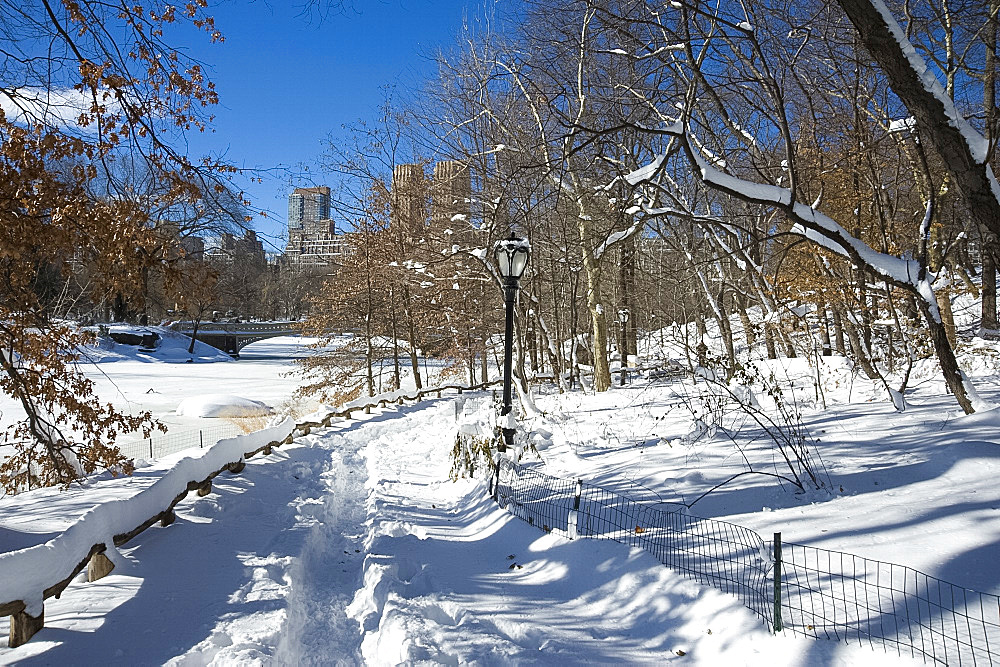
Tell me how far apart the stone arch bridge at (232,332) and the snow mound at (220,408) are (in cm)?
2761

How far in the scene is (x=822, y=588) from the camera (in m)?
3.73

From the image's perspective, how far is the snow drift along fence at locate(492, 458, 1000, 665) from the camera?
3105 mm

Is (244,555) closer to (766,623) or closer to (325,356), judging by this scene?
(766,623)

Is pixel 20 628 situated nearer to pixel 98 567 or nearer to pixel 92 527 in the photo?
pixel 92 527

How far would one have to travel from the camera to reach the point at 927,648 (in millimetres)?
3018

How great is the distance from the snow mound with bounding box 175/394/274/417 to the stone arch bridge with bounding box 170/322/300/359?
27606 millimetres

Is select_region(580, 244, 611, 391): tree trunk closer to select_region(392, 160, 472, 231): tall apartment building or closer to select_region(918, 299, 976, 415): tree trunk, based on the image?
select_region(392, 160, 472, 231): tall apartment building

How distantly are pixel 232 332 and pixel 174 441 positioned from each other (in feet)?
138

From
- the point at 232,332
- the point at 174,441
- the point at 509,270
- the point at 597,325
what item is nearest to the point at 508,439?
the point at 509,270

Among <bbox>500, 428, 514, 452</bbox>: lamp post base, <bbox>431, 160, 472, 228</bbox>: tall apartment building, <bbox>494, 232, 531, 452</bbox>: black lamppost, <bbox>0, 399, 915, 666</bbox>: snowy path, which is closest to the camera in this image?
<bbox>0, 399, 915, 666</bbox>: snowy path

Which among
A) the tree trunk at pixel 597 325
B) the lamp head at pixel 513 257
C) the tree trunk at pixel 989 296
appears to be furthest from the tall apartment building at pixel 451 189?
the tree trunk at pixel 989 296

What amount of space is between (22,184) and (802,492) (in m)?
6.87

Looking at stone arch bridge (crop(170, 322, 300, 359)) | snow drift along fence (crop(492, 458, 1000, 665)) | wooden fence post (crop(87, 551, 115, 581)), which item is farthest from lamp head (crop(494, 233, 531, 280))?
stone arch bridge (crop(170, 322, 300, 359))

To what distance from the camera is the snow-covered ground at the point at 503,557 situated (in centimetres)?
379
